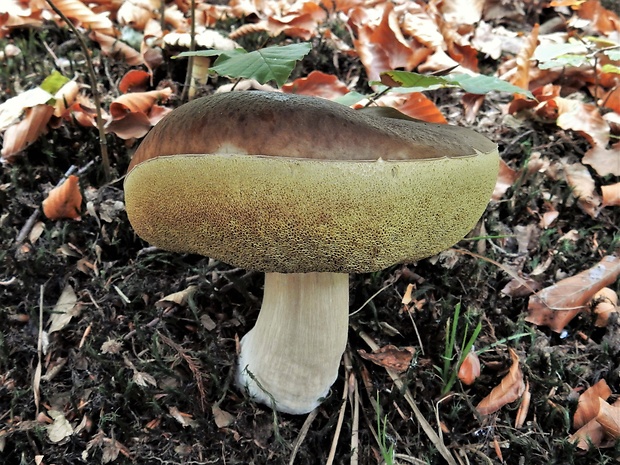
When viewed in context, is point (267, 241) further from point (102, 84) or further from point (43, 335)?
point (102, 84)

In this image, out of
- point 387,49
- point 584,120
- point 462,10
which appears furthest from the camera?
point 462,10

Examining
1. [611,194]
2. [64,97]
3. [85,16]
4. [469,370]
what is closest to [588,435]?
[469,370]

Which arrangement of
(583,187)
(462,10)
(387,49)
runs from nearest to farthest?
(583,187), (387,49), (462,10)

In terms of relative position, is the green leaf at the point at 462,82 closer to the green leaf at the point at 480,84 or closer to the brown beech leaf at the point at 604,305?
the green leaf at the point at 480,84

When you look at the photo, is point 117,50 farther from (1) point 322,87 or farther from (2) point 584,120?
(2) point 584,120

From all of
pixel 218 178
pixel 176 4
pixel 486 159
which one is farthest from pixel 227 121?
pixel 176 4

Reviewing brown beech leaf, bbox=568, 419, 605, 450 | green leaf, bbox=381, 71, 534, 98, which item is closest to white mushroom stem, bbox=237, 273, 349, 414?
green leaf, bbox=381, 71, 534, 98
